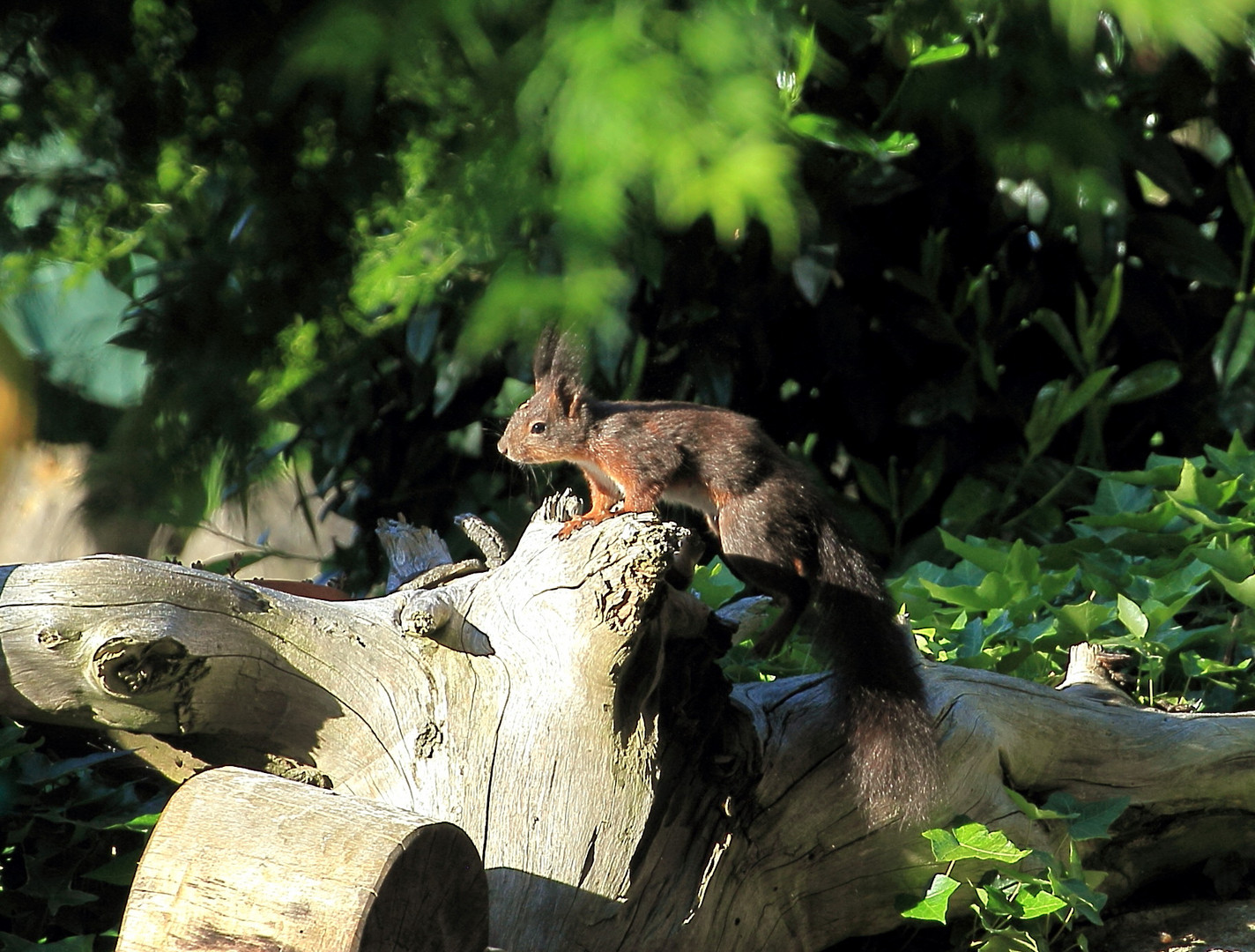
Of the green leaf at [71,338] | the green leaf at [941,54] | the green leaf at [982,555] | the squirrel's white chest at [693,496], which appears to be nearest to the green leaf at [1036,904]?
the squirrel's white chest at [693,496]

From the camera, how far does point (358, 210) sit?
2594 millimetres

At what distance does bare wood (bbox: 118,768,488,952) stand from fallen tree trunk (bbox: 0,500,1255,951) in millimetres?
195

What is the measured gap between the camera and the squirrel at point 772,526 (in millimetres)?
1955

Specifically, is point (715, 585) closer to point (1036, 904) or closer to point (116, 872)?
point (1036, 904)

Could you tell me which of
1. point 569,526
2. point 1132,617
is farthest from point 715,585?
point 1132,617

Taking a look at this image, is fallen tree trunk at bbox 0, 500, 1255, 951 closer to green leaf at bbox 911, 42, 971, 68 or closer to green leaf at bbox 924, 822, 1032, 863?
green leaf at bbox 924, 822, 1032, 863

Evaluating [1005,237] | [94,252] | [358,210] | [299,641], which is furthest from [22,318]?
[1005,237]

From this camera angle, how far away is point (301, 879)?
1.50 metres

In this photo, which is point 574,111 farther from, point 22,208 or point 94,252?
point 22,208

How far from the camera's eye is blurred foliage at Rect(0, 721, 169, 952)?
1.94m

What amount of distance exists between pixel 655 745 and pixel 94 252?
1764mm

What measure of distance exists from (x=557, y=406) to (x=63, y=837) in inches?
42.3

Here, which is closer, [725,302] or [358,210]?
[358,210]

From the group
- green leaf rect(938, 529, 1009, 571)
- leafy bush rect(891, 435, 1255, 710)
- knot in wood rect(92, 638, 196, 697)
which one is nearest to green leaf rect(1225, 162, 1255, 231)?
leafy bush rect(891, 435, 1255, 710)
